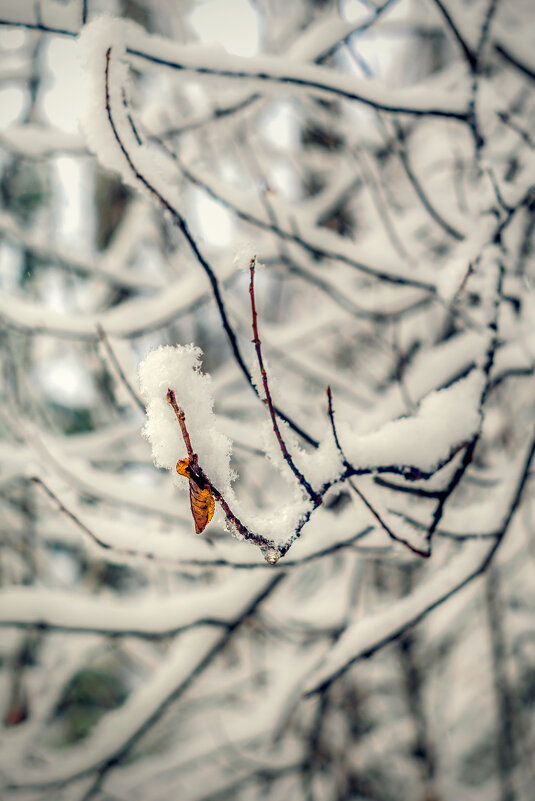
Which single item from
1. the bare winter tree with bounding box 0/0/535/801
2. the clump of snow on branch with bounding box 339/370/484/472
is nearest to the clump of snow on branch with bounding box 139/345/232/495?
the bare winter tree with bounding box 0/0/535/801

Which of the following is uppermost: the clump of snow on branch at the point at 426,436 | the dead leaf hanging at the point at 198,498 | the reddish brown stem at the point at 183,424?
the clump of snow on branch at the point at 426,436

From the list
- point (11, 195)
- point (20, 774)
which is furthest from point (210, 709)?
point (11, 195)

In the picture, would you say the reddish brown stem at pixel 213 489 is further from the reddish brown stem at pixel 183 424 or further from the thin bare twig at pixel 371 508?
the thin bare twig at pixel 371 508

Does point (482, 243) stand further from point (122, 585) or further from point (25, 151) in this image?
point (122, 585)

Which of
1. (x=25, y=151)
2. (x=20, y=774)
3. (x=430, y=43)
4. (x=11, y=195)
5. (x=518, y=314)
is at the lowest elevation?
(x=20, y=774)

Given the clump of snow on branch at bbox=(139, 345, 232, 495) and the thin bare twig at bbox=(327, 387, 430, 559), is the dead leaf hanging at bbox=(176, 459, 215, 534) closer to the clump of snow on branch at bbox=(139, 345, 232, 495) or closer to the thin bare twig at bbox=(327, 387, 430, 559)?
the clump of snow on branch at bbox=(139, 345, 232, 495)

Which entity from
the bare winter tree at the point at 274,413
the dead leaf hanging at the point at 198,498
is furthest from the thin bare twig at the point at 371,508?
the dead leaf hanging at the point at 198,498

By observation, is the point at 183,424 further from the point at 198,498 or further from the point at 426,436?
the point at 426,436

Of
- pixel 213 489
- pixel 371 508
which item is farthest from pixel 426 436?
pixel 213 489
